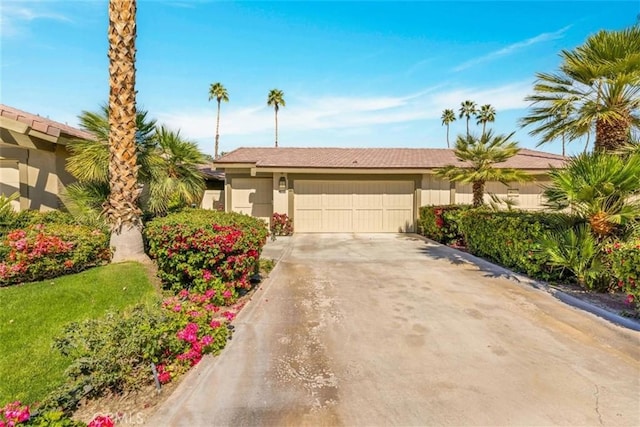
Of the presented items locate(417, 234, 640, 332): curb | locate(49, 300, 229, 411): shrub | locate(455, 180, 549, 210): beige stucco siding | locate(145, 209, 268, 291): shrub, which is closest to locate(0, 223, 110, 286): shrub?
locate(145, 209, 268, 291): shrub

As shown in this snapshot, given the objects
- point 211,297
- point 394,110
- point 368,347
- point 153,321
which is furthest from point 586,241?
point 394,110

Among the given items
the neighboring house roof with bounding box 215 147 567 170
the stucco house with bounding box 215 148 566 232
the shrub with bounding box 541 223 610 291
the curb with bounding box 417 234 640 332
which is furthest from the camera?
the stucco house with bounding box 215 148 566 232

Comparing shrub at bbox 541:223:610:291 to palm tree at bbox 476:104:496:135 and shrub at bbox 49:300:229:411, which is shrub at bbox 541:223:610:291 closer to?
shrub at bbox 49:300:229:411

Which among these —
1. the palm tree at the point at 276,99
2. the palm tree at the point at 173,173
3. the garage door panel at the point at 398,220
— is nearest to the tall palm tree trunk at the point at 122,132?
the palm tree at the point at 173,173

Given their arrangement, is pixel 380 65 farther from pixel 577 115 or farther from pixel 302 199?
pixel 577 115

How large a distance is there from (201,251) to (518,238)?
21.4 feet

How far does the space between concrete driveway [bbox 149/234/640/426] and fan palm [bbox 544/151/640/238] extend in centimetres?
171

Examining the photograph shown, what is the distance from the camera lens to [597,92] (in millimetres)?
6145

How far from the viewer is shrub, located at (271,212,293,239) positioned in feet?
43.6

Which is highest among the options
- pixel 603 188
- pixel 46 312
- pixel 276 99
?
pixel 276 99

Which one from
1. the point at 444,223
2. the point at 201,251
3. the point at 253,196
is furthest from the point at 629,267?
the point at 253,196

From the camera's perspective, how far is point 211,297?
4883mm

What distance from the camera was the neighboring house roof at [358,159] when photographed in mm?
13477

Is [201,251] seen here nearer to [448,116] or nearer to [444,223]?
[444,223]
